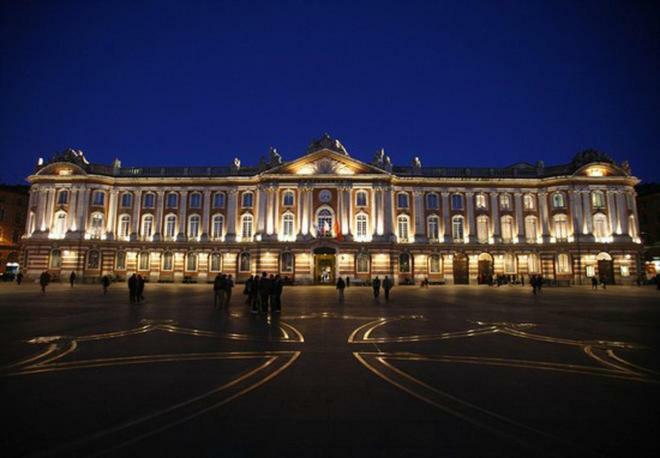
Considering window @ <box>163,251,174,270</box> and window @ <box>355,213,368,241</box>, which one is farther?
window @ <box>163,251,174,270</box>

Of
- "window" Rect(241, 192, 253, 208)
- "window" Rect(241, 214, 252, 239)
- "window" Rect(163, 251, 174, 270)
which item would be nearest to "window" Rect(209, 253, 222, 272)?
"window" Rect(241, 214, 252, 239)

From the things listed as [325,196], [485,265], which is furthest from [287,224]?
[485,265]

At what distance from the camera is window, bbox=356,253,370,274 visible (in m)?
48.6

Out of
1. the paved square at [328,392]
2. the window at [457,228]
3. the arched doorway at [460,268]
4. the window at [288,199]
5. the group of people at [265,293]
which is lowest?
the paved square at [328,392]

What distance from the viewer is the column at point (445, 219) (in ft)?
171

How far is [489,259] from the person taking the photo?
51.9 m

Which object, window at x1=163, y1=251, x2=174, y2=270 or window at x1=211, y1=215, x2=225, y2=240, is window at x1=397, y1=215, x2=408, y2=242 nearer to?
window at x1=211, y1=215, x2=225, y2=240

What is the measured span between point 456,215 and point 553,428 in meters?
50.6

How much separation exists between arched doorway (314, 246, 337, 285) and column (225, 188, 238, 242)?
39.4 feet

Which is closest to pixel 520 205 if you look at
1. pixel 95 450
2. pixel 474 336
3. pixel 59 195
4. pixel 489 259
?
pixel 489 259

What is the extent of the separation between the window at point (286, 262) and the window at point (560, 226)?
3601 centimetres

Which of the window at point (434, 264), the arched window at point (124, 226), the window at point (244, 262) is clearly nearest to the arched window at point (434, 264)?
the window at point (434, 264)

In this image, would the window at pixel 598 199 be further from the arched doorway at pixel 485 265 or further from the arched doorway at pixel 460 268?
the arched doorway at pixel 460 268

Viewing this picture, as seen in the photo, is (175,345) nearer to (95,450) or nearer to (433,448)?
(95,450)
